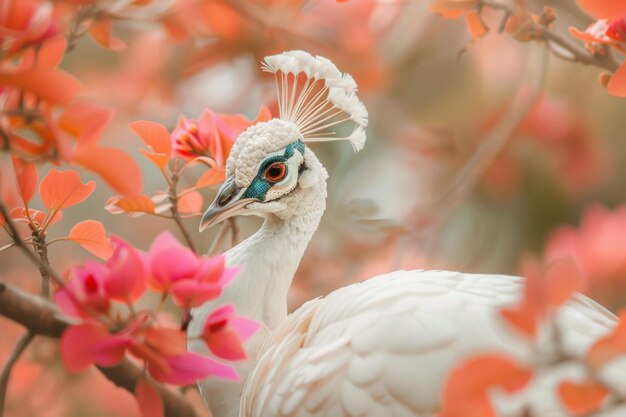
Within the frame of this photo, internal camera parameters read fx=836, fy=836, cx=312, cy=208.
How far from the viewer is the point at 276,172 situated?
0.48 meters

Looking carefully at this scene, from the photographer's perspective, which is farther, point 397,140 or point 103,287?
point 397,140

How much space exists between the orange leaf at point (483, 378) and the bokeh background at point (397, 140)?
0.24 m

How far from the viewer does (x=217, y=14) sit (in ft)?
2.60

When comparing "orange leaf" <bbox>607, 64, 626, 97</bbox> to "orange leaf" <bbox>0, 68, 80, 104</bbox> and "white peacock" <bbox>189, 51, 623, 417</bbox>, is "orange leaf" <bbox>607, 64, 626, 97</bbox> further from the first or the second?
"orange leaf" <bbox>0, 68, 80, 104</bbox>

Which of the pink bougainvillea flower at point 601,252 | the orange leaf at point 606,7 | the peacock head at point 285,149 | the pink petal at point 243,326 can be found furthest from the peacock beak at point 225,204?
the pink bougainvillea flower at point 601,252

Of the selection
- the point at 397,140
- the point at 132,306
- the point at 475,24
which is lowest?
the point at 397,140

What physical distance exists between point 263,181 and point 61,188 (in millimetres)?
126

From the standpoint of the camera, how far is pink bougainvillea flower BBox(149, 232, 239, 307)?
33 centimetres

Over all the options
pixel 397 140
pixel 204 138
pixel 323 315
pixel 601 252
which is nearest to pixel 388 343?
pixel 323 315

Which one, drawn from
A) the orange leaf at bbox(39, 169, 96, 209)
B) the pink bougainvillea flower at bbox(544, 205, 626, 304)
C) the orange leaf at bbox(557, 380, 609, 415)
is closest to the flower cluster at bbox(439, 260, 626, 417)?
the orange leaf at bbox(557, 380, 609, 415)

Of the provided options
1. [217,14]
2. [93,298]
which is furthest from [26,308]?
[217,14]

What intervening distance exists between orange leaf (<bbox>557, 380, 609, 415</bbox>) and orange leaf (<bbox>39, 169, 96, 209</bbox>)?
228mm

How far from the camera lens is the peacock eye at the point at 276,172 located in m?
0.47

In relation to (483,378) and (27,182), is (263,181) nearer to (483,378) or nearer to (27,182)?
(27,182)
